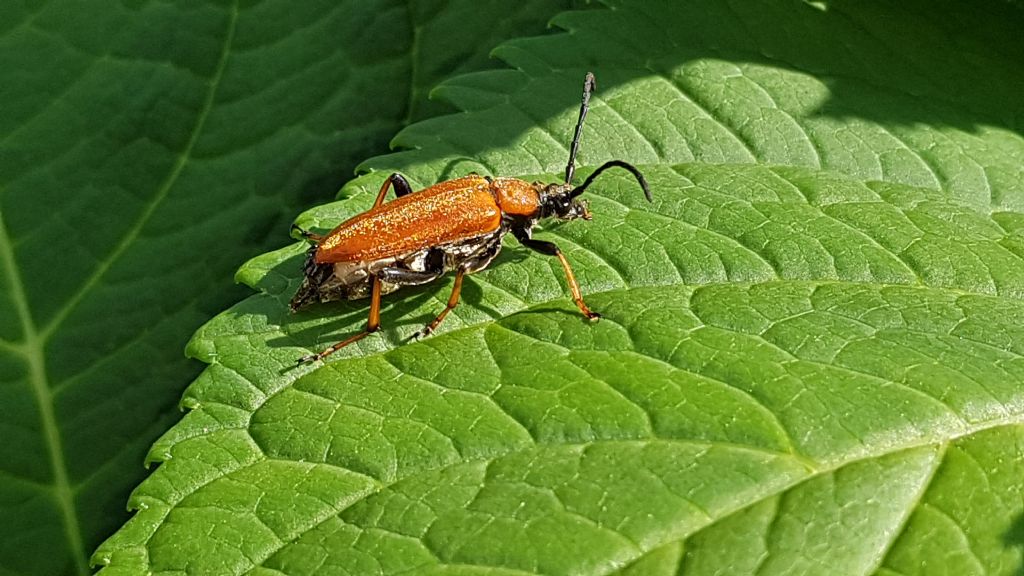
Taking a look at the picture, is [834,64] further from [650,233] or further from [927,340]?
[927,340]

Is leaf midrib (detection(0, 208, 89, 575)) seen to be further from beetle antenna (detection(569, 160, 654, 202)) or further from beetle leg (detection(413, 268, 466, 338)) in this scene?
beetle antenna (detection(569, 160, 654, 202))

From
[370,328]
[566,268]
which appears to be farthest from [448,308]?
[566,268]

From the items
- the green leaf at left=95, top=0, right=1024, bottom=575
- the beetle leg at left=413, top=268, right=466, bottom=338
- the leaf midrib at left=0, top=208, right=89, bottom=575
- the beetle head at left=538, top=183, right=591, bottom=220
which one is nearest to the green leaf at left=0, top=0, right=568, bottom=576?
the leaf midrib at left=0, top=208, right=89, bottom=575

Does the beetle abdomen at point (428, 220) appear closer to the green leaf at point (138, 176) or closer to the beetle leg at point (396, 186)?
the beetle leg at point (396, 186)

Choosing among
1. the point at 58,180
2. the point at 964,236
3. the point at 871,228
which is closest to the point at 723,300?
the point at 871,228

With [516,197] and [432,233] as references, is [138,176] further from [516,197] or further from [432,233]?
[516,197]

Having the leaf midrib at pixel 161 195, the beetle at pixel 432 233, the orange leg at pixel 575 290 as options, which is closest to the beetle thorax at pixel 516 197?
the beetle at pixel 432 233
